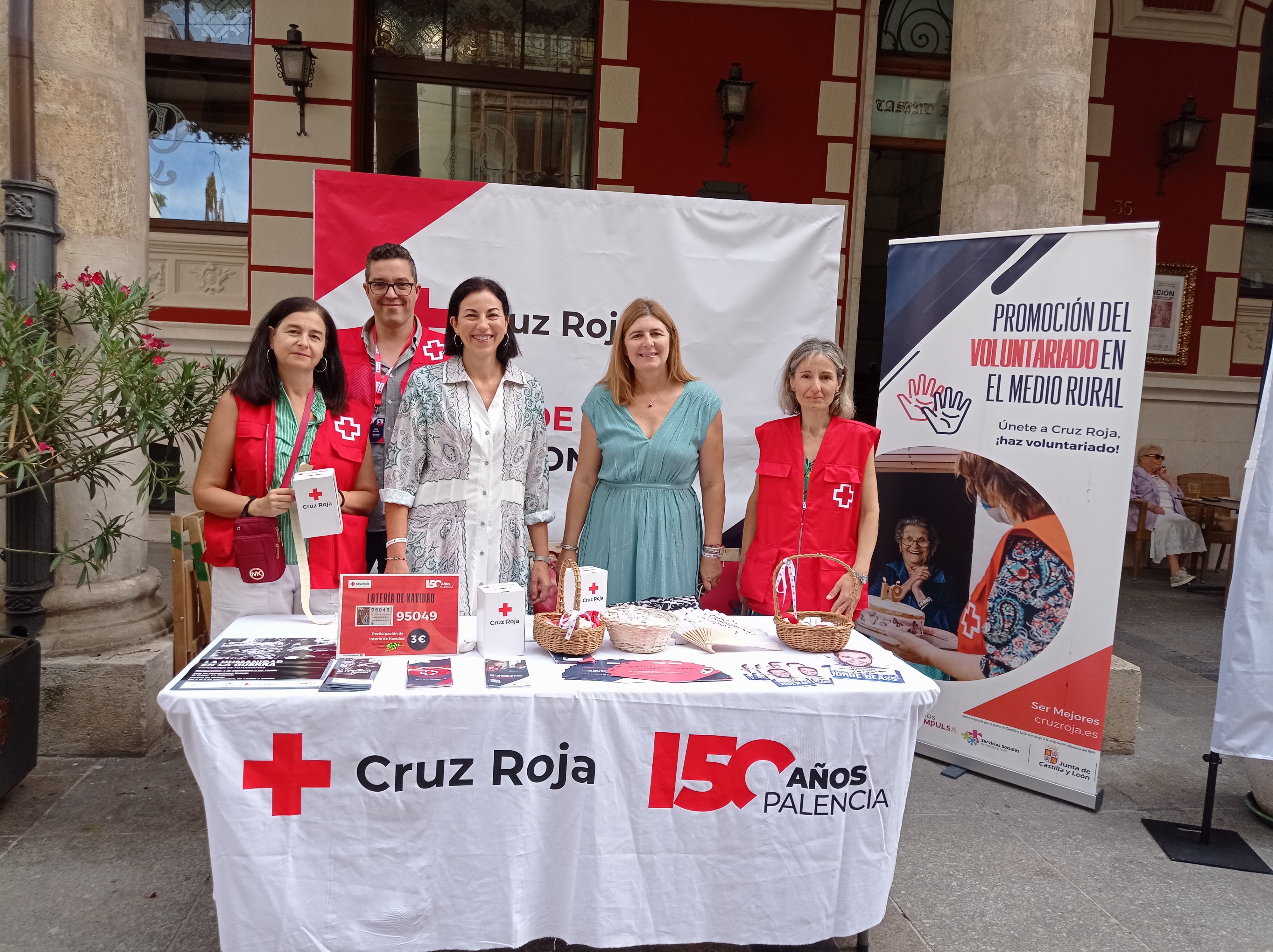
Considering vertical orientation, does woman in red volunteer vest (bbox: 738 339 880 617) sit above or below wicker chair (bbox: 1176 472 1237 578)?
above

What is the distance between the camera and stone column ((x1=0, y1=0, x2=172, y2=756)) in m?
3.33

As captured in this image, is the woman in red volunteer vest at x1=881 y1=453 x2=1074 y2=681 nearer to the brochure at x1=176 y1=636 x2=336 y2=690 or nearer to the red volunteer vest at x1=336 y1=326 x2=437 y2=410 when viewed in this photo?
the red volunteer vest at x1=336 y1=326 x2=437 y2=410

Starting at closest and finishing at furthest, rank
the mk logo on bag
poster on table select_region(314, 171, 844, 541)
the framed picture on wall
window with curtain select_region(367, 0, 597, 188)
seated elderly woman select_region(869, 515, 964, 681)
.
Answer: the mk logo on bag → seated elderly woman select_region(869, 515, 964, 681) → poster on table select_region(314, 171, 844, 541) → window with curtain select_region(367, 0, 597, 188) → the framed picture on wall

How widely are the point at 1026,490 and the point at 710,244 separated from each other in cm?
169

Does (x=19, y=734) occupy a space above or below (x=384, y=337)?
below

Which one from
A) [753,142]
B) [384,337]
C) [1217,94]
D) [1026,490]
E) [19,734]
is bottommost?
[19,734]

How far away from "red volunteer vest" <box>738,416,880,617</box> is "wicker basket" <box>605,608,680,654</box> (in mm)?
751

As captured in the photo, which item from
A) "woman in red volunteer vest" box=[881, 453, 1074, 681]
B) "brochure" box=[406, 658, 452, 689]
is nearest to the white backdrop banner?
"woman in red volunteer vest" box=[881, 453, 1074, 681]

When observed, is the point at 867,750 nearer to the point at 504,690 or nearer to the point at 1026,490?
the point at 504,690

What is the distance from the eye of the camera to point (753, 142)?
7.02m

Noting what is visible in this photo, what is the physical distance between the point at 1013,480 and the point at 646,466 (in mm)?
1518

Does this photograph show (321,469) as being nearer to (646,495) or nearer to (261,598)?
(261,598)

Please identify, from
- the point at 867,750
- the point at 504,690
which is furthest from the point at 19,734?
the point at 867,750

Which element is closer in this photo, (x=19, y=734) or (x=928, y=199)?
(x=19, y=734)
